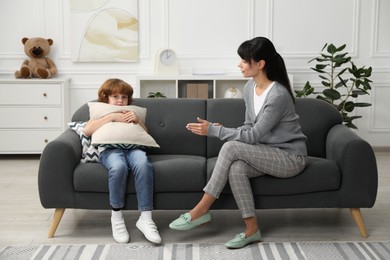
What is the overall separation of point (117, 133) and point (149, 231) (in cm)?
55

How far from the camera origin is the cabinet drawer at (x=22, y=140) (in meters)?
5.67

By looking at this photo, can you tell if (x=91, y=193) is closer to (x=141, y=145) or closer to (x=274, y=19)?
(x=141, y=145)

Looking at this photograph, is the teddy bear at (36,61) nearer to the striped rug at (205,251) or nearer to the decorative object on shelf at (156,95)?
the decorative object on shelf at (156,95)

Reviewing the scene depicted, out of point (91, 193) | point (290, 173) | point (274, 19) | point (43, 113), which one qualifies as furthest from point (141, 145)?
point (274, 19)

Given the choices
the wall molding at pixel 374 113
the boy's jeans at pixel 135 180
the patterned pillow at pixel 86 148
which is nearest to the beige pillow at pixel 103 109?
the patterned pillow at pixel 86 148

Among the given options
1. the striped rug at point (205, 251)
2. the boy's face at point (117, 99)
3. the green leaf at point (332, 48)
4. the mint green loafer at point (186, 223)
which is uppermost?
the green leaf at point (332, 48)

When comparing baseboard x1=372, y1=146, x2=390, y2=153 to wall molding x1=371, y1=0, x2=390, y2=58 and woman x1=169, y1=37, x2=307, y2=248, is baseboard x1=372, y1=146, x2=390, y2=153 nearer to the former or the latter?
wall molding x1=371, y1=0, x2=390, y2=58

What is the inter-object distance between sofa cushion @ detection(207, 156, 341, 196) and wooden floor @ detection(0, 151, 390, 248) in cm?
27

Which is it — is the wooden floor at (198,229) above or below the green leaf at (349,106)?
below

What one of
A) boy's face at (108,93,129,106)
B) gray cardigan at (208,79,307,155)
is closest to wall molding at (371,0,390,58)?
gray cardigan at (208,79,307,155)

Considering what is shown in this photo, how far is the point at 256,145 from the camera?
3.38 metres

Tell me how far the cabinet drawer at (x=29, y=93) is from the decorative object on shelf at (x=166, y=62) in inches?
35.3

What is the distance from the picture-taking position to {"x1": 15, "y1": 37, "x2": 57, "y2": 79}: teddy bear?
18.8 feet

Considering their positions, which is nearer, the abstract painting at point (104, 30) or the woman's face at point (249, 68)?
the woman's face at point (249, 68)
